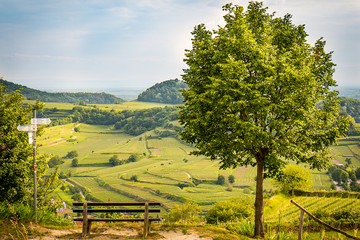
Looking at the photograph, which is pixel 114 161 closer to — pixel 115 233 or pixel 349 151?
pixel 349 151

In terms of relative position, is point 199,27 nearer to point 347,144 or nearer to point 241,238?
point 241,238

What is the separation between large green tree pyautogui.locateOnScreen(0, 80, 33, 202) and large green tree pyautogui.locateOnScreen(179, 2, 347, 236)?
27.5 ft

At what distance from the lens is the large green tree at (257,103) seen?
12242 mm

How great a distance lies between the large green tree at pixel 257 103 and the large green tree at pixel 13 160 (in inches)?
330

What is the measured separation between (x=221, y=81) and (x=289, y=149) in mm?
4390

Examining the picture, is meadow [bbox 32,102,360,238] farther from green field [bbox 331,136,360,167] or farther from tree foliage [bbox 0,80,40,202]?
tree foliage [bbox 0,80,40,202]

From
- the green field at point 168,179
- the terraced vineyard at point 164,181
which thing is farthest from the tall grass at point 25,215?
the terraced vineyard at point 164,181

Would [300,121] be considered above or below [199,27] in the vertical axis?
below

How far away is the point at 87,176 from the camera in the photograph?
170750 mm

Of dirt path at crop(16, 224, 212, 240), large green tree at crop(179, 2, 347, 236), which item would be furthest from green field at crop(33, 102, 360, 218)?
dirt path at crop(16, 224, 212, 240)

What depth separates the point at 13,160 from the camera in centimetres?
1323

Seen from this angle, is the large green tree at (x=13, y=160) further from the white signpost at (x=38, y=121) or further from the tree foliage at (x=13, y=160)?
the white signpost at (x=38, y=121)

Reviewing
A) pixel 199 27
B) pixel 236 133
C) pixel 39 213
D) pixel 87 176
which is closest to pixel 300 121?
pixel 236 133

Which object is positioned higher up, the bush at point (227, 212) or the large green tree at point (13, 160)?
the large green tree at point (13, 160)
